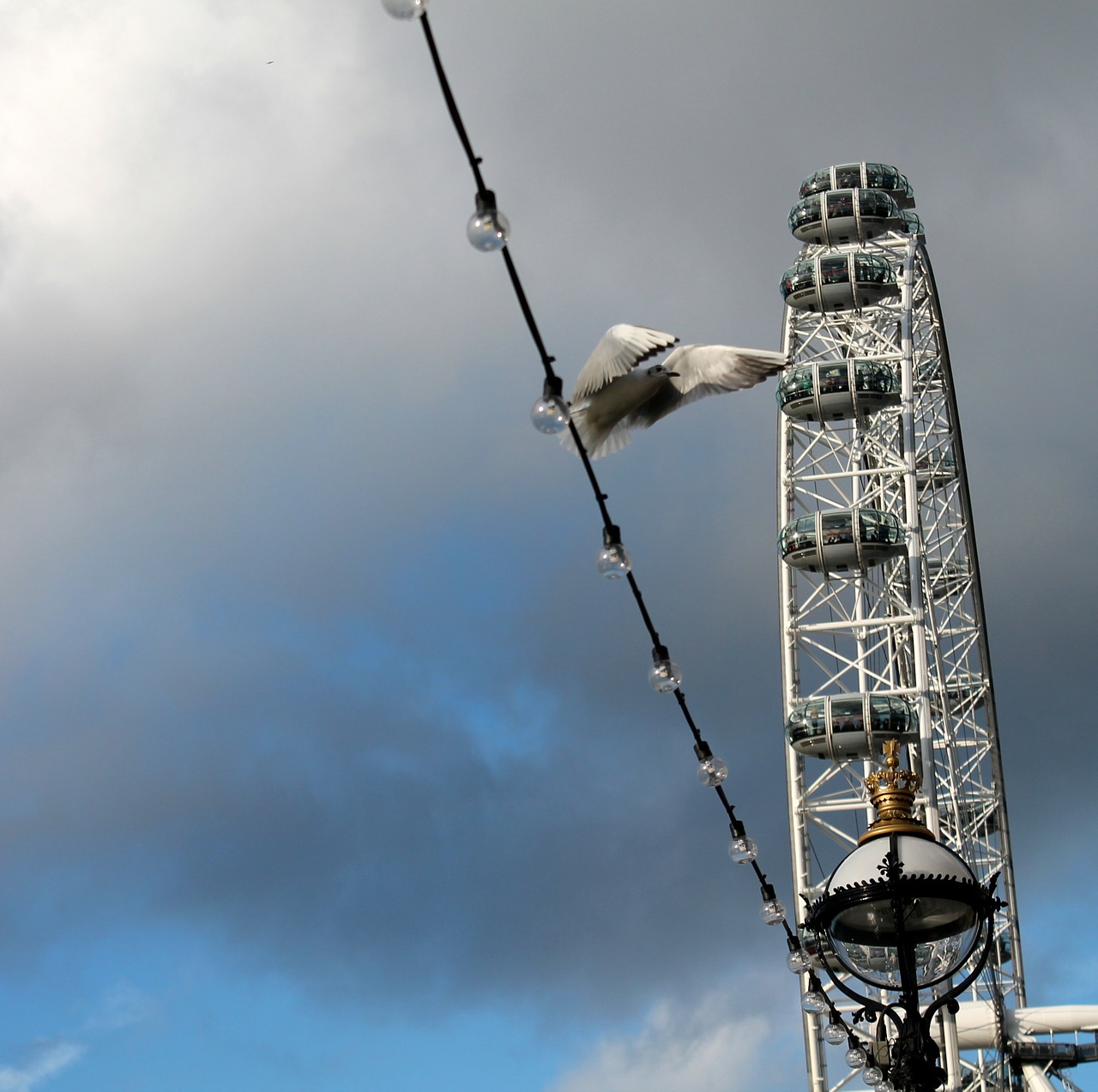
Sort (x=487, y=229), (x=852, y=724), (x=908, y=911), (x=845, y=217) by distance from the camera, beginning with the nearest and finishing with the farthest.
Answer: (x=487, y=229) → (x=908, y=911) → (x=852, y=724) → (x=845, y=217)

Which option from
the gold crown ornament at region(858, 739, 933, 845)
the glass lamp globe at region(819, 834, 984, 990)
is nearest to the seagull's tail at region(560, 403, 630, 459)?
the gold crown ornament at region(858, 739, 933, 845)

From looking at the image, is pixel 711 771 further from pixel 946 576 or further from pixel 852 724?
pixel 946 576

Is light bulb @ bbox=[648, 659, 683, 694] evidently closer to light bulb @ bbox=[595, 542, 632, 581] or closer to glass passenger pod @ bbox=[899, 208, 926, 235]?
light bulb @ bbox=[595, 542, 632, 581]

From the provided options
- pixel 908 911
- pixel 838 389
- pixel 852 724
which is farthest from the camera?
pixel 838 389

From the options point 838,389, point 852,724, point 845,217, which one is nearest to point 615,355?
point 852,724

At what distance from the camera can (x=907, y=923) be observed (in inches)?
356

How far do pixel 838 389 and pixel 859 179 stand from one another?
28.4 ft

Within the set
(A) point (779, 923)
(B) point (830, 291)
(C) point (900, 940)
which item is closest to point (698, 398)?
(C) point (900, 940)

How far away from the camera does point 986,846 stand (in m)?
50.5

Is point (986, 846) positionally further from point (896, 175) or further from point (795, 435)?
point (896, 175)

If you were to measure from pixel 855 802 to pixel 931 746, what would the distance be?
2.38 metres

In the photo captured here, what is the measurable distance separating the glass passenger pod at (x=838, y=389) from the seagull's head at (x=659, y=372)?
33914 mm

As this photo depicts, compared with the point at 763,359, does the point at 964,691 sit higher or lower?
higher

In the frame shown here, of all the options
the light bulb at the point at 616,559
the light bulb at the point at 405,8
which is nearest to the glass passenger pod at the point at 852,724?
the light bulb at the point at 616,559
